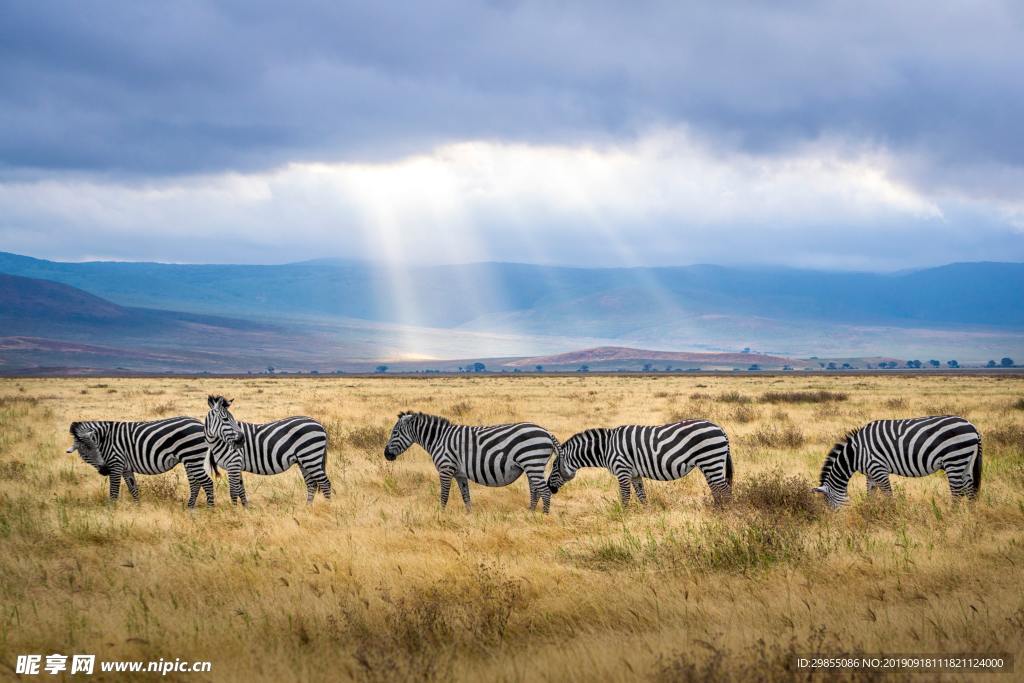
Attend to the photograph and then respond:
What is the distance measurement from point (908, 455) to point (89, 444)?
13.8 metres

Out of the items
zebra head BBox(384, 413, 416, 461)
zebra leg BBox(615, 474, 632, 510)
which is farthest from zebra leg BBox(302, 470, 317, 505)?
zebra leg BBox(615, 474, 632, 510)

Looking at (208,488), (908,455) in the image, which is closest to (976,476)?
(908,455)

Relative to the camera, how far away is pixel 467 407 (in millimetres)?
38375

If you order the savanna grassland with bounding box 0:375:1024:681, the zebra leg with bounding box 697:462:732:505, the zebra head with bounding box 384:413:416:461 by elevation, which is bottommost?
the savanna grassland with bounding box 0:375:1024:681

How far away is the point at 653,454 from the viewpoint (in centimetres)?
1445

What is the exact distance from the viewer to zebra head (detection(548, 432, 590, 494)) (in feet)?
49.2

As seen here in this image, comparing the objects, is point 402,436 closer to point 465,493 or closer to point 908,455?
point 465,493

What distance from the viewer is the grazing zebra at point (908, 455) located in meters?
13.5

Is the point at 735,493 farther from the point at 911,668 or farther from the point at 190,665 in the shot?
the point at 190,665

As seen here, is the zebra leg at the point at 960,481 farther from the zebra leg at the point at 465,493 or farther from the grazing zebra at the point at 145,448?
the grazing zebra at the point at 145,448

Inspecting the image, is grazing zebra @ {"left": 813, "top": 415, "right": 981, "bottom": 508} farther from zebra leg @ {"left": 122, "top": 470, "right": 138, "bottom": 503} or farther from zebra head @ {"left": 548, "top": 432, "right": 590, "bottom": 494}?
zebra leg @ {"left": 122, "top": 470, "right": 138, "bottom": 503}

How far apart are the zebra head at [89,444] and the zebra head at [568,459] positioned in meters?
7.86

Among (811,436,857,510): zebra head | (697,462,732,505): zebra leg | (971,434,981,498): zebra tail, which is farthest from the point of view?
(697,462,732,505): zebra leg

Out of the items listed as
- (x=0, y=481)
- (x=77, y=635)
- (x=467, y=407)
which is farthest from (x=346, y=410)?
(x=77, y=635)
